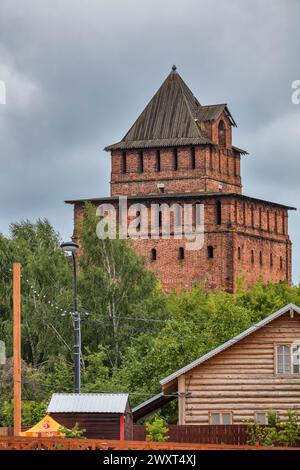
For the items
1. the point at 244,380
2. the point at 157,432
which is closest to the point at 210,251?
the point at 244,380

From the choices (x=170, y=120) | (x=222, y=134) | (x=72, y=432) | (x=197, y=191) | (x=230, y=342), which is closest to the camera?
(x=72, y=432)

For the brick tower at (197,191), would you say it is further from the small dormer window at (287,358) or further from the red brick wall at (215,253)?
the small dormer window at (287,358)

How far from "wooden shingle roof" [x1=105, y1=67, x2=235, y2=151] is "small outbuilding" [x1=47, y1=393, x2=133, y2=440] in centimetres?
7046

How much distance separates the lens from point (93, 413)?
5541 centimetres

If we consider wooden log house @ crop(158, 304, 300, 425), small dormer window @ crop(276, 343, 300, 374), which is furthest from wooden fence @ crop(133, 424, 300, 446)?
small dormer window @ crop(276, 343, 300, 374)

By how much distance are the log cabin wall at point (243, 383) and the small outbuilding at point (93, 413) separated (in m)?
5.77

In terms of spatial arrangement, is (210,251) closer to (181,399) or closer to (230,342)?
(181,399)

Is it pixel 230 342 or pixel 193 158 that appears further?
pixel 193 158

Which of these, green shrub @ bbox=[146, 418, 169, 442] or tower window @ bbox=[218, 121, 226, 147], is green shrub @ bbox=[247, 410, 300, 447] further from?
tower window @ bbox=[218, 121, 226, 147]

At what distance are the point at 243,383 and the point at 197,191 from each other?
6341 cm

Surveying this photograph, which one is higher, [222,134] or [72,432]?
[222,134]

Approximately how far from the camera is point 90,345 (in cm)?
8925
